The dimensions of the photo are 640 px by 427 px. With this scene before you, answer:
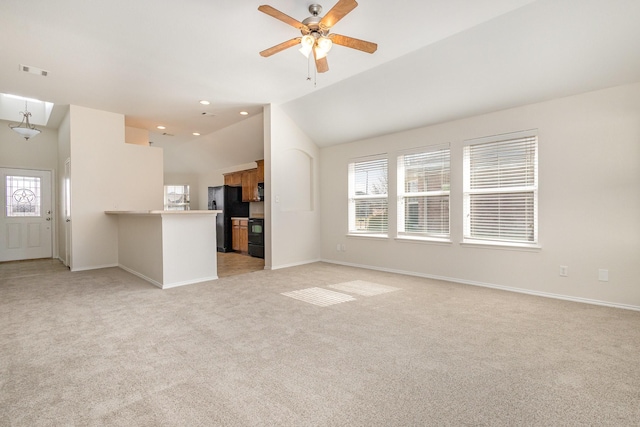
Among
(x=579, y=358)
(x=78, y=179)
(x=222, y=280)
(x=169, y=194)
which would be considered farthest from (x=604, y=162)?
(x=169, y=194)

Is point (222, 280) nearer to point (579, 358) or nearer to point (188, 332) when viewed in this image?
point (188, 332)

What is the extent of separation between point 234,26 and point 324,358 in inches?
128

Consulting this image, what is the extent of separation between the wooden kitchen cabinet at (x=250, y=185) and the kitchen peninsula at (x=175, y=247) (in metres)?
3.32

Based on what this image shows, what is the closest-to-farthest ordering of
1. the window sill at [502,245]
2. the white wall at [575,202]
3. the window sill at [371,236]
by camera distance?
the white wall at [575,202] → the window sill at [502,245] → the window sill at [371,236]

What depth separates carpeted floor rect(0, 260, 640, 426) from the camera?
5.41 ft

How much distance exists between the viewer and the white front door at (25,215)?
22.3 feet

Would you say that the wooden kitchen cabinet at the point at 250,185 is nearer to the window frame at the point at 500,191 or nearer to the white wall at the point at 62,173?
the white wall at the point at 62,173

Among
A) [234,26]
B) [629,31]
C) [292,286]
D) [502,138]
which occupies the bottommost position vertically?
[292,286]

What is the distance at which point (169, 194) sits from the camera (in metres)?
10.6

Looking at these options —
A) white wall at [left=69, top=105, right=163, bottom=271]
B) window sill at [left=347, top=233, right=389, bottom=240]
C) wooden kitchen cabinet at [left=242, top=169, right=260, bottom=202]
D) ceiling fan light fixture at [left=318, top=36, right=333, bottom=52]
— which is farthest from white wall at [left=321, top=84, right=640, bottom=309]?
white wall at [left=69, top=105, right=163, bottom=271]

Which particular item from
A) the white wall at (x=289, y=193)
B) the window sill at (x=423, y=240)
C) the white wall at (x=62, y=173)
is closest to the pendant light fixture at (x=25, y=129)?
the white wall at (x=62, y=173)

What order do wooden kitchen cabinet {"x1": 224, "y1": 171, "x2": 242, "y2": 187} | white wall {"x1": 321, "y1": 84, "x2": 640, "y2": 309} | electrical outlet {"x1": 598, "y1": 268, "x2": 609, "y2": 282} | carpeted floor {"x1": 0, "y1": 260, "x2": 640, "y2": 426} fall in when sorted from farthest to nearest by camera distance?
wooden kitchen cabinet {"x1": 224, "y1": 171, "x2": 242, "y2": 187} < electrical outlet {"x1": 598, "y1": 268, "x2": 609, "y2": 282} < white wall {"x1": 321, "y1": 84, "x2": 640, "y2": 309} < carpeted floor {"x1": 0, "y1": 260, "x2": 640, "y2": 426}

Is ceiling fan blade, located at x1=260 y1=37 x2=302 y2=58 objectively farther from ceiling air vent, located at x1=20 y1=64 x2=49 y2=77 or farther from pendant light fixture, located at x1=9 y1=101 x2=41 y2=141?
pendant light fixture, located at x1=9 y1=101 x2=41 y2=141

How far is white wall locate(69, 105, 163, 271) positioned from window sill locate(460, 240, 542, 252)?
20.3 feet
